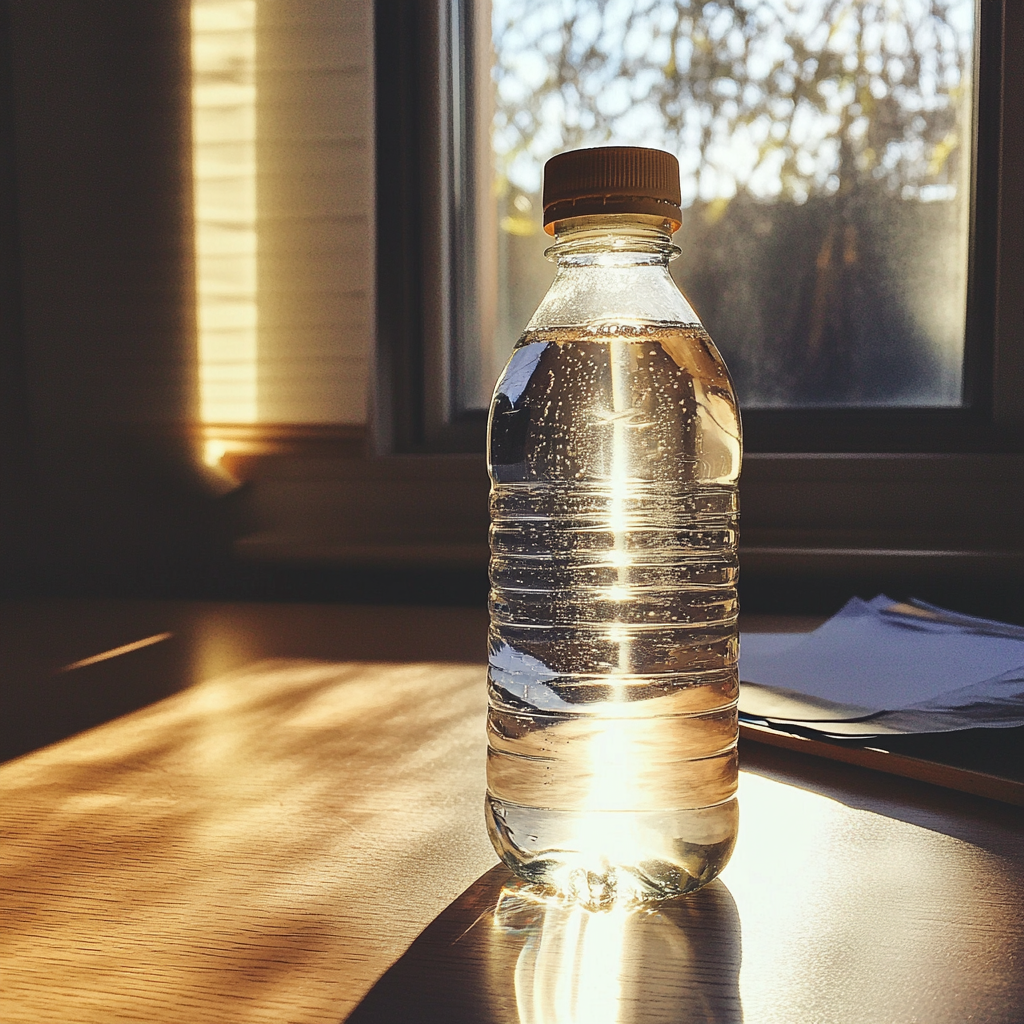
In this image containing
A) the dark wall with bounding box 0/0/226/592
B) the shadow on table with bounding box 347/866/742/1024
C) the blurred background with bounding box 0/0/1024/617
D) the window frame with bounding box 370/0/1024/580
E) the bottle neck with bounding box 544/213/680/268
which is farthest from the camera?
the dark wall with bounding box 0/0/226/592

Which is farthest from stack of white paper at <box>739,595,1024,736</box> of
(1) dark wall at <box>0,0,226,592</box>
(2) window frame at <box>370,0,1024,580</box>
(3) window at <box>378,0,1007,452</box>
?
(1) dark wall at <box>0,0,226,592</box>

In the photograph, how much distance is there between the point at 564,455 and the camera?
664 mm

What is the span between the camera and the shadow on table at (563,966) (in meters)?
0.39

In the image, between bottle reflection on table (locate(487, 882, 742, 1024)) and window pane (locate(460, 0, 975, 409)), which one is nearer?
bottle reflection on table (locate(487, 882, 742, 1024))

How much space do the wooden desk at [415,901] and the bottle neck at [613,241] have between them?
335 mm

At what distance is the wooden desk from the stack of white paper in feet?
0.14

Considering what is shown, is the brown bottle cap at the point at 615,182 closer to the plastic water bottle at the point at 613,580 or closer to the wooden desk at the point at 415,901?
the plastic water bottle at the point at 613,580

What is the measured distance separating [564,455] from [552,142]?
1.28 metres

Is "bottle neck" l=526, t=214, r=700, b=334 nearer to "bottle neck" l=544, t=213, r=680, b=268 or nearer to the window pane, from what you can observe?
"bottle neck" l=544, t=213, r=680, b=268

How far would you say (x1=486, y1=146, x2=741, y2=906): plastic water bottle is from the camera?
1.79 feet

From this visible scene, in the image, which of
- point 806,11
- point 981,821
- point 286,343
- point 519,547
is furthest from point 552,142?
point 981,821

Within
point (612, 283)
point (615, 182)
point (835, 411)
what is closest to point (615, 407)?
point (612, 283)

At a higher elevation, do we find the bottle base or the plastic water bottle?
the plastic water bottle

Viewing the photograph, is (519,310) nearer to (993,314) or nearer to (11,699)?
(993,314)
